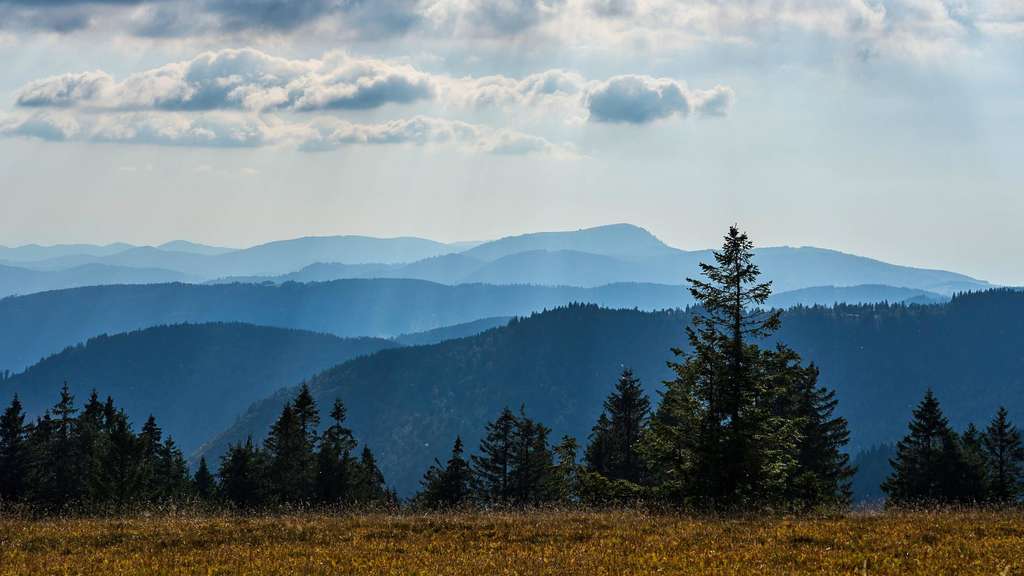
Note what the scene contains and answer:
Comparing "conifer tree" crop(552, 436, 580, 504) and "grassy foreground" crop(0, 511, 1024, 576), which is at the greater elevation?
"grassy foreground" crop(0, 511, 1024, 576)

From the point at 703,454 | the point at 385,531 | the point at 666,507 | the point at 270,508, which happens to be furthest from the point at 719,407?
the point at 270,508

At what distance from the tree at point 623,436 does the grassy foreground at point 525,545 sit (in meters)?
22.8

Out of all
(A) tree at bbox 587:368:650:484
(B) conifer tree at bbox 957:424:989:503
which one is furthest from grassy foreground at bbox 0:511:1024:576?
(B) conifer tree at bbox 957:424:989:503

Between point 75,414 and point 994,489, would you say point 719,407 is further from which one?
point 75,414

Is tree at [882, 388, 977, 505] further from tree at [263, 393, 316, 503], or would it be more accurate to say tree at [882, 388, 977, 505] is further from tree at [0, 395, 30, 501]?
tree at [0, 395, 30, 501]

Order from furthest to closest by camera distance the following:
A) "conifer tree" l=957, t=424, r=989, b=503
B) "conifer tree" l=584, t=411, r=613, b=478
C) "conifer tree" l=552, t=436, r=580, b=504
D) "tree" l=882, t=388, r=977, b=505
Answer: "conifer tree" l=584, t=411, r=613, b=478 < "conifer tree" l=552, t=436, r=580, b=504 < "tree" l=882, t=388, r=977, b=505 < "conifer tree" l=957, t=424, r=989, b=503

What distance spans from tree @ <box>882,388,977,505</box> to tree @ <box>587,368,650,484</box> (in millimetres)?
11865

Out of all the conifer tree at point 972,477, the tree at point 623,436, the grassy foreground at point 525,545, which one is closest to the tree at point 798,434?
the grassy foreground at point 525,545

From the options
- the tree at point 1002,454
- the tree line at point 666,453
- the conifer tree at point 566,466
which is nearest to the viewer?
the tree line at point 666,453

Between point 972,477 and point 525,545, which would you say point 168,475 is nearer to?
point 972,477

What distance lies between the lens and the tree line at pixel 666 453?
22.8 metres

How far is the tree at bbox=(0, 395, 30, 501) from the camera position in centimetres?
4431

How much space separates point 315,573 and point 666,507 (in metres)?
10.6

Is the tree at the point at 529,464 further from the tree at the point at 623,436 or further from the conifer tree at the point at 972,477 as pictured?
the conifer tree at the point at 972,477
